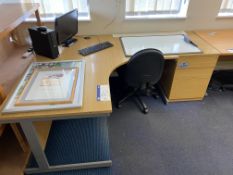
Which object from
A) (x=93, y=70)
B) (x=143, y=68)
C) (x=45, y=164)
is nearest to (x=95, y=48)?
(x=93, y=70)

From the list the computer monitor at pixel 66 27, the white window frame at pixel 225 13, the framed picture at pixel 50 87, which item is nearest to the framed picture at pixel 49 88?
the framed picture at pixel 50 87

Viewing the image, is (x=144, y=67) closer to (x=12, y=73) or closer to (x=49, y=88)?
(x=49, y=88)

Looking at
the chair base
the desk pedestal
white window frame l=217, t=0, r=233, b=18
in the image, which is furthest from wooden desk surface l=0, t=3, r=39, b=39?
white window frame l=217, t=0, r=233, b=18

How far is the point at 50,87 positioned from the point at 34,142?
434 mm

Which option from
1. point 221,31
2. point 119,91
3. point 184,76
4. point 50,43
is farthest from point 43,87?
point 221,31

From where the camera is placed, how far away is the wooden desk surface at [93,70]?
1.18 meters

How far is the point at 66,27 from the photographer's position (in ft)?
6.61

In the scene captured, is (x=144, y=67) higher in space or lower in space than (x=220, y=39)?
lower

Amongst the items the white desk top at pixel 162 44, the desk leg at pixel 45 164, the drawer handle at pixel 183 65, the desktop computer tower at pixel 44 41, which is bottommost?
the desk leg at pixel 45 164

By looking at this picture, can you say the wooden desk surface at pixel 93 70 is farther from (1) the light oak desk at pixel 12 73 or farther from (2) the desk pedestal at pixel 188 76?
(1) the light oak desk at pixel 12 73

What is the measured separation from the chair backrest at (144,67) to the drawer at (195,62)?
274 mm

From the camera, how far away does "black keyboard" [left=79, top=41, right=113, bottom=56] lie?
77.8 inches

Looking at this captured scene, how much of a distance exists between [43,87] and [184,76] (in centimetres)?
161

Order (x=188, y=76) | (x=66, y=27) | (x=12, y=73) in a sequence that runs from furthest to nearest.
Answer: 1. (x=188, y=76)
2. (x=66, y=27)
3. (x=12, y=73)
